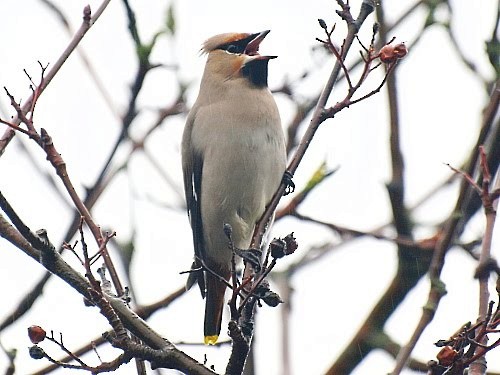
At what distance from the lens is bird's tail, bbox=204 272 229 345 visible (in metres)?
5.02

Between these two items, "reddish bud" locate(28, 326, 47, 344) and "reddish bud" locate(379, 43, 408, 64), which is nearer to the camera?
"reddish bud" locate(28, 326, 47, 344)

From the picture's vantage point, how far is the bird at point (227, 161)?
193 inches

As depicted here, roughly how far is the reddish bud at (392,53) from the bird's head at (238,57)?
194 cm

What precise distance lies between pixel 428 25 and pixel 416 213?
39.8 inches

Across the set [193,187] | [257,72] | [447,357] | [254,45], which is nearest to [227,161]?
[193,187]

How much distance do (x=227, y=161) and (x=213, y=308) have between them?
2.69 ft

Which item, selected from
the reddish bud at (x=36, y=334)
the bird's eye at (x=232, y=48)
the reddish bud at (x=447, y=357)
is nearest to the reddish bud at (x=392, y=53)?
the reddish bud at (x=447, y=357)

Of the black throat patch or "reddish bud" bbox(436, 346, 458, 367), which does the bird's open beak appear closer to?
the black throat patch

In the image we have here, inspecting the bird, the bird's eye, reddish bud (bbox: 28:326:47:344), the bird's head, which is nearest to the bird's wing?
the bird

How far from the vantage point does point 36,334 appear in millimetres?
2857

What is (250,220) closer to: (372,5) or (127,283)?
(127,283)

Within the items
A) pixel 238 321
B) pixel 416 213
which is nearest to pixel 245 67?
pixel 416 213

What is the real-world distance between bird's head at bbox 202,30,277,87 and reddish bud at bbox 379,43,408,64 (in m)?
1.94

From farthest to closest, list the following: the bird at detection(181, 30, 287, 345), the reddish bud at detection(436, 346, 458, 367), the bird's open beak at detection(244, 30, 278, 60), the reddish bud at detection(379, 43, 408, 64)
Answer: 1. the bird's open beak at detection(244, 30, 278, 60)
2. the bird at detection(181, 30, 287, 345)
3. the reddish bud at detection(379, 43, 408, 64)
4. the reddish bud at detection(436, 346, 458, 367)
